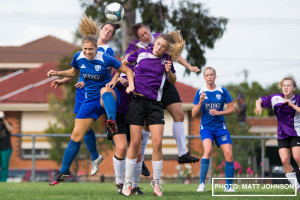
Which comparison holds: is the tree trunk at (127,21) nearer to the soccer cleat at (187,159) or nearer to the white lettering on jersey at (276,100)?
the white lettering on jersey at (276,100)

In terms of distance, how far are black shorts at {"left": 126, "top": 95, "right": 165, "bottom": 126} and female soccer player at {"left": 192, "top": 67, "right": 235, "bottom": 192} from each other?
→ 1.80 meters

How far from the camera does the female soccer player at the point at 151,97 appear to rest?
24.9 ft

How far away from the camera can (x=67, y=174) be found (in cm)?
794

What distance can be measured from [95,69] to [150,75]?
30.0 inches

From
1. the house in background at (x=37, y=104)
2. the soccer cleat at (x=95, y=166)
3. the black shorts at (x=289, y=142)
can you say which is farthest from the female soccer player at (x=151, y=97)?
the house in background at (x=37, y=104)

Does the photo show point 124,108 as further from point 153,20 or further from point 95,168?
point 153,20

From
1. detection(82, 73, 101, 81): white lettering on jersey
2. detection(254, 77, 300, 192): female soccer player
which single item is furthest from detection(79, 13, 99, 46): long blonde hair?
detection(254, 77, 300, 192): female soccer player

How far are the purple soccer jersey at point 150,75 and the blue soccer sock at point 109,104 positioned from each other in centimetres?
37

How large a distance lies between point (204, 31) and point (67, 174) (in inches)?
524

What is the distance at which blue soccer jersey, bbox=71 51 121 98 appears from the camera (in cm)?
778

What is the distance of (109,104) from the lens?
7520 millimetres

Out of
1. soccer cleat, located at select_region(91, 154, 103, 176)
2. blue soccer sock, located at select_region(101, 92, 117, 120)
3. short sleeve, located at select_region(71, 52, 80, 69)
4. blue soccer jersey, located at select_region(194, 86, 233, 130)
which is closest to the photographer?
blue soccer sock, located at select_region(101, 92, 117, 120)

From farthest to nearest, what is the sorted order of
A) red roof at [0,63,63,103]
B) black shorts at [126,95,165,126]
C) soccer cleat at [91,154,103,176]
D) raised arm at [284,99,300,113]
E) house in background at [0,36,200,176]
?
red roof at [0,63,63,103], house in background at [0,36,200,176], raised arm at [284,99,300,113], soccer cleat at [91,154,103,176], black shorts at [126,95,165,126]

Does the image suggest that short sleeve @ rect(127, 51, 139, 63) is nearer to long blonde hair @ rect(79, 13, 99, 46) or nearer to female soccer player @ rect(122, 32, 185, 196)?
female soccer player @ rect(122, 32, 185, 196)
